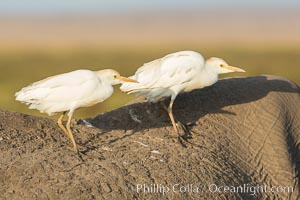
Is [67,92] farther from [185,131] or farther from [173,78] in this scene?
[173,78]

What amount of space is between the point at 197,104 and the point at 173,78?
555mm

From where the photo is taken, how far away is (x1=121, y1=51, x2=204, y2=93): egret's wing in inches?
462

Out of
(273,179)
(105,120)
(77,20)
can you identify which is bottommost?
(77,20)

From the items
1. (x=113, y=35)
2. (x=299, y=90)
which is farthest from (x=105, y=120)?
(x=113, y=35)

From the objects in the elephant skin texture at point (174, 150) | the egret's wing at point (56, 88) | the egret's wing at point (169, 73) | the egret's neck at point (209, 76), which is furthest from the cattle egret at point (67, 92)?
the egret's neck at point (209, 76)

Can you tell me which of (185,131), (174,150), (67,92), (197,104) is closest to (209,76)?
(197,104)

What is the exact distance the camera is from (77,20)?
18812 cm

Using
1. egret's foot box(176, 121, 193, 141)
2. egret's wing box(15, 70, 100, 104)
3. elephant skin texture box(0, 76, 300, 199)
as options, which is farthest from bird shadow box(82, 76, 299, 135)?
egret's wing box(15, 70, 100, 104)

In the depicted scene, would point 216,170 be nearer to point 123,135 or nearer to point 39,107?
point 123,135

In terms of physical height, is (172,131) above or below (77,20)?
above

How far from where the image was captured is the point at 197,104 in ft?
39.4

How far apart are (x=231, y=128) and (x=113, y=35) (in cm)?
13810

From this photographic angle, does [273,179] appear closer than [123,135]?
No

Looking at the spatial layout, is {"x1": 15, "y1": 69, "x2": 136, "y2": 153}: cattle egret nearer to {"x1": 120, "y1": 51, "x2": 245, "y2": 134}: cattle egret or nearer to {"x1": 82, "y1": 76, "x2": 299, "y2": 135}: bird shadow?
{"x1": 82, "y1": 76, "x2": 299, "y2": 135}: bird shadow
